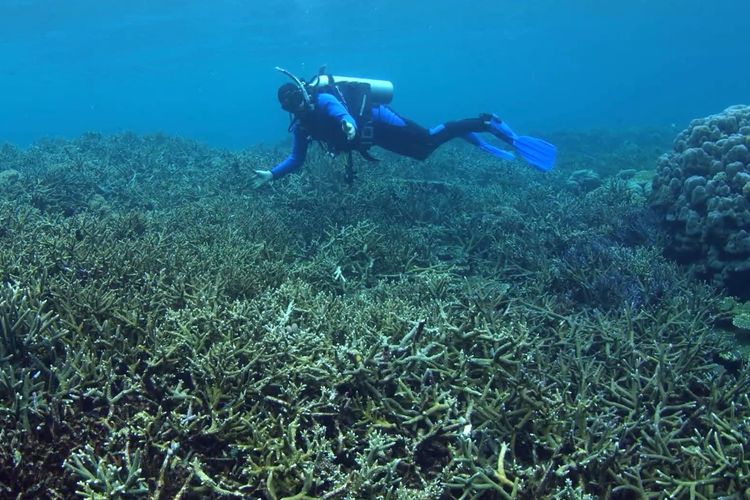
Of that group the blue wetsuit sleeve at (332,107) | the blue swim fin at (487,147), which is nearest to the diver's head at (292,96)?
the blue wetsuit sleeve at (332,107)

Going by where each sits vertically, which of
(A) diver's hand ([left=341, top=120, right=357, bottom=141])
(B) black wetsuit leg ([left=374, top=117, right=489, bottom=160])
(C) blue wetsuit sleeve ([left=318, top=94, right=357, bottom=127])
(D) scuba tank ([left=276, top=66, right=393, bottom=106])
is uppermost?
(D) scuba tank ([left=276, top=66, right=393, bottom=106])

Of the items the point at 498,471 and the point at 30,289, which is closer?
the point at 498,471

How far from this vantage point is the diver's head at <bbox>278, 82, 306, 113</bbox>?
8.14m

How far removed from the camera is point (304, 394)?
3.84m

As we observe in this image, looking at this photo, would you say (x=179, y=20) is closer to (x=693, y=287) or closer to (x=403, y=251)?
(x=403, y=251)

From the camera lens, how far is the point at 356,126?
27.7ft

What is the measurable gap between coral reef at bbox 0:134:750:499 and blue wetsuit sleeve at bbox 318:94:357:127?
2078 millimetres

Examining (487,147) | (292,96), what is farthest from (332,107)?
(487,147)

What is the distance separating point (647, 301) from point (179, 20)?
4390 cm

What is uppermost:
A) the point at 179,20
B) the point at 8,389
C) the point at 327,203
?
the point at 179,20

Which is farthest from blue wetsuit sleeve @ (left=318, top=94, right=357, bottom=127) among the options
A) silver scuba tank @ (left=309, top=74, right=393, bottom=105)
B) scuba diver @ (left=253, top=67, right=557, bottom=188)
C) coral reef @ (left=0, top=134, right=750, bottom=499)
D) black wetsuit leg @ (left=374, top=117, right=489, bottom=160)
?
coral reef @ (left=0, top=134, right=750, bottom=499)

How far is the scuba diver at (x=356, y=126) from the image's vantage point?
27.0 ft

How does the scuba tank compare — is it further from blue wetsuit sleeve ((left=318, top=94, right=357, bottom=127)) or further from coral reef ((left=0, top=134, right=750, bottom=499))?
coral reef ((left=0, top=134, right=750, bottom=499))

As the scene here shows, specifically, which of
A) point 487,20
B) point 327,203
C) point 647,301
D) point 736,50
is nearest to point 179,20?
point 487,20
